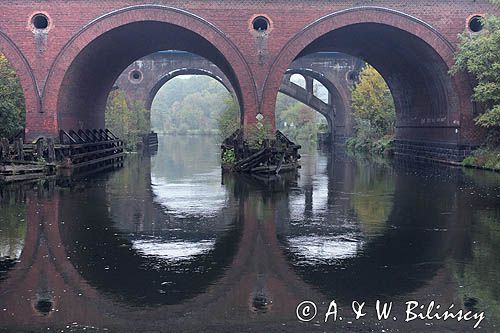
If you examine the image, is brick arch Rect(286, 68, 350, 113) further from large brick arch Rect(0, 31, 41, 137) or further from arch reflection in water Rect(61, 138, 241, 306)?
arch reflection in water Rect(61, 138, 241, 306)

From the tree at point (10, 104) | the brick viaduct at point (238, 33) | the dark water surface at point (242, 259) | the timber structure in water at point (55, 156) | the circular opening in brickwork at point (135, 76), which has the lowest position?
the dark water surface at point (242, 259)

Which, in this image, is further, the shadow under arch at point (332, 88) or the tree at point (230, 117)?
the shadow under arch at point (332, 88)

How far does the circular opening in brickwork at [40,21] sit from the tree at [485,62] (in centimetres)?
2024

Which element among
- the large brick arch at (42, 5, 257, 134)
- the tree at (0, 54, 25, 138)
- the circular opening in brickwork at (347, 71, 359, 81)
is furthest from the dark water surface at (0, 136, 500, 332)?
the circular opening in brickwork at (347, 71, 359, 81)

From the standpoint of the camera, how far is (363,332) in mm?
6832

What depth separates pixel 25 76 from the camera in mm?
28438

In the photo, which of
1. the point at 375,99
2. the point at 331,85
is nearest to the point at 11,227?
the point at 375,99

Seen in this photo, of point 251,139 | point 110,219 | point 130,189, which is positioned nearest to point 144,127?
point 251,139

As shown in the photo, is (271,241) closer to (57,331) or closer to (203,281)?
(203,281)

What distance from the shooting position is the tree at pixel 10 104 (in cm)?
3106

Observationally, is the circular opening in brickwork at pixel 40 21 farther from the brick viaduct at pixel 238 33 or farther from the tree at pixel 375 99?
the tree at pixel 375 99

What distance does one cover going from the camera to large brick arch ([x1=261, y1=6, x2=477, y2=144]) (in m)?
28.8

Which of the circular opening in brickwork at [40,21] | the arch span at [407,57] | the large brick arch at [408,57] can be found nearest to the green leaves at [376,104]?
the arch span at [407,57]

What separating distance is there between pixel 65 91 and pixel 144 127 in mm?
27564
